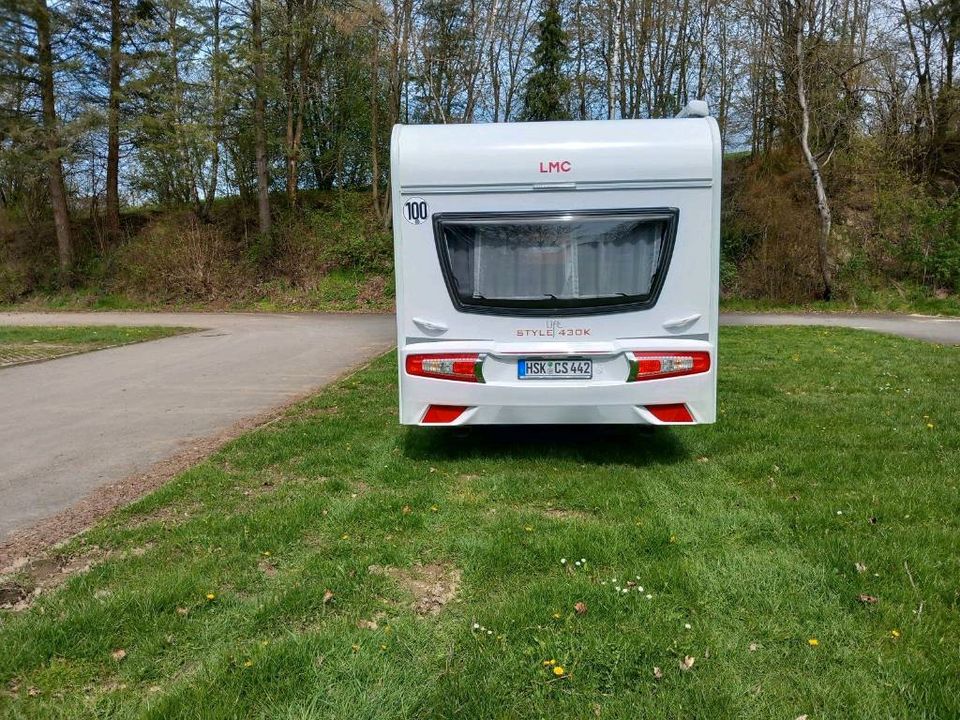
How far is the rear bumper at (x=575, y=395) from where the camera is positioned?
5445 mm

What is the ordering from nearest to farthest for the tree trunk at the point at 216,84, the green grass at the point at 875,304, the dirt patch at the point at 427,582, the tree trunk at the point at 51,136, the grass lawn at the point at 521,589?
the grass lawn at the point at 521,589 → the dirt patch at the point at 427,582 → the green grass at the point at 875,304 → the tree trunk at the point at 51,136 → the tree trunk at the point at 216,84

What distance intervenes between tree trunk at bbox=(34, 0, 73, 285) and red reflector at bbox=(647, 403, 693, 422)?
1013 inches

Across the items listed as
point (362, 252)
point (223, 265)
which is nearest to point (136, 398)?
point (362, 252)

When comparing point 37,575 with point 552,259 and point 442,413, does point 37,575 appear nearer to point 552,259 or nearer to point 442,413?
point 442,413

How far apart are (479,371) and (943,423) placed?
4.68 meters

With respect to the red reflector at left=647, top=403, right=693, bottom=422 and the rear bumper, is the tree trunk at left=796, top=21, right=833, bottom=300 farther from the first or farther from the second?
the red reflector at left=647, top=403, right=693, bottom=422

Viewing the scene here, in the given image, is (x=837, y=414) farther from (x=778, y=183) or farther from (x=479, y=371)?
(x=778, y=183)

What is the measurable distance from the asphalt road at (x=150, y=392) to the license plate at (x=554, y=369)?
357cm

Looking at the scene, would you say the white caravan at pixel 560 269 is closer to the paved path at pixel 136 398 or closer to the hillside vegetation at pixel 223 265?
the paved path at pixel 136 398

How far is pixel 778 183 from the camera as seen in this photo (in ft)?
83.5

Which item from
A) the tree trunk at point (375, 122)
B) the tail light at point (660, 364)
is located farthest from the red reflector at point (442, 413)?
the tree trunk at point (375, 122)

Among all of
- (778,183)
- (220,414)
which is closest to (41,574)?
(220,414)

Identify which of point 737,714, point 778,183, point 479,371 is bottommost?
point 737,714

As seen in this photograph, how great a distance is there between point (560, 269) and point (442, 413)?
58.5 inches
